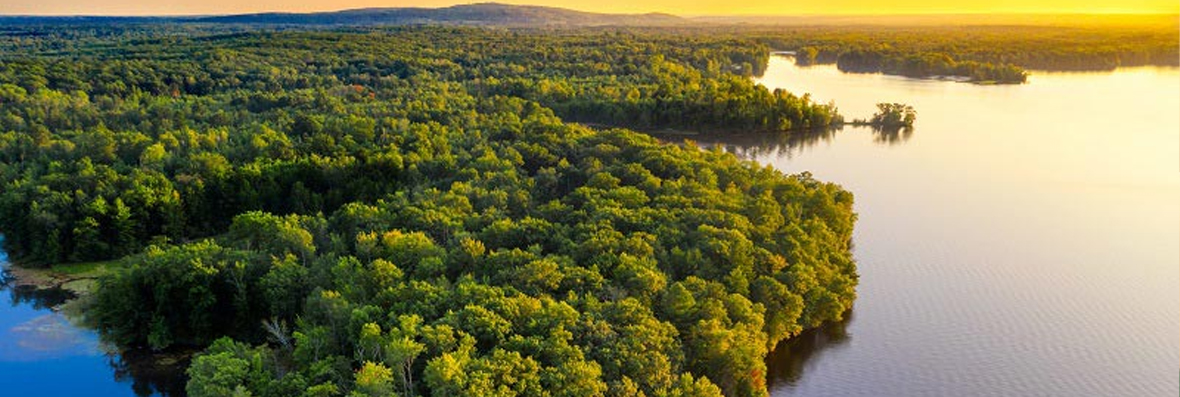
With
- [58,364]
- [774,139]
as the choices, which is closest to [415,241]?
[58,364]

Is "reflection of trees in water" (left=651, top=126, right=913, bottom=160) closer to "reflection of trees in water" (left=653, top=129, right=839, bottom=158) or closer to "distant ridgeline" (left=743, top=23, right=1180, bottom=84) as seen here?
"reflection of trees in water" (left=653, top=129, right=839, bottom=158)

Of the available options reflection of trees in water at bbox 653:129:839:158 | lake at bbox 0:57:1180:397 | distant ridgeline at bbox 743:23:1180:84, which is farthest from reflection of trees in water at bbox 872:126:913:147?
distant ridgeline at bbox 743:23:1180:84

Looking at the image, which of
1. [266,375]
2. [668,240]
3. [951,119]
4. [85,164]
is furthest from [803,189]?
[951,119]

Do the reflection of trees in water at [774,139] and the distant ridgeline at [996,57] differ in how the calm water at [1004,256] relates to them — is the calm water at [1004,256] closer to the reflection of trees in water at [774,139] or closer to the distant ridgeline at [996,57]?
the reflection of trees in water at [774,139]

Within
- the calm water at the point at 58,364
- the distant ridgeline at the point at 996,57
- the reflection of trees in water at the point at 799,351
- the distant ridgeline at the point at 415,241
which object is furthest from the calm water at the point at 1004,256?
the distant ridgeline at the point at 996,57

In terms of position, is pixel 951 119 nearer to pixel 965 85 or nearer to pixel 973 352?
pixel 965 85

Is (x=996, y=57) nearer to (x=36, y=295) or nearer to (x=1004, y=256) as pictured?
(x=1004, y=256)

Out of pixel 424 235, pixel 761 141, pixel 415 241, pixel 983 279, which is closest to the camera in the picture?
pixel 415 241
